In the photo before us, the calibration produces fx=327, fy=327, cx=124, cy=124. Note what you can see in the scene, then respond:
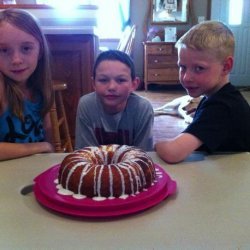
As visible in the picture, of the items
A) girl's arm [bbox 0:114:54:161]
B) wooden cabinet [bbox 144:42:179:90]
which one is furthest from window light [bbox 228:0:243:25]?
girl's arm [bbox 0:114:54:161]

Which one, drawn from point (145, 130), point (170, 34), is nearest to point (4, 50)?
point (145, 130)

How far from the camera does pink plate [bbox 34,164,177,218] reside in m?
0.56

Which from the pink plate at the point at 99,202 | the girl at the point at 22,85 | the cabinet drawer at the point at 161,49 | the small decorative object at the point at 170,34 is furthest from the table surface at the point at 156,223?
the small decorative object at the point at 170,34

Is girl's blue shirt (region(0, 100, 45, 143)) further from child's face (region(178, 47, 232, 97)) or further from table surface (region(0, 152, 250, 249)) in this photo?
child's face (region(178, 47, 232, 97))

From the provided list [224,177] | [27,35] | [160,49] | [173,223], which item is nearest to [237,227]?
[173,223]

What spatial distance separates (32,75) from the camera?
4.12 ft

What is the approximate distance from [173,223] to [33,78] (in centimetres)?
91

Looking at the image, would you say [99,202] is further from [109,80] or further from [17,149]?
[109,80]

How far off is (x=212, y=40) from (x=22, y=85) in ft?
2.27

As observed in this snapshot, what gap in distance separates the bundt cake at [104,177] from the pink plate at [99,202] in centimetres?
1

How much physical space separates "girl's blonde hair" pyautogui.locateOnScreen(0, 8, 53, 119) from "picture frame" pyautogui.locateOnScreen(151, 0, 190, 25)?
4735 mm

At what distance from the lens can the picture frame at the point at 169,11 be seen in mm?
5539

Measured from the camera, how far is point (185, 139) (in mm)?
882

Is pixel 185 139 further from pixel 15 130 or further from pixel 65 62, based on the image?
pixel 65 62
